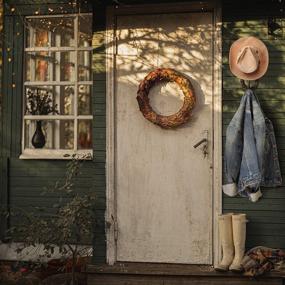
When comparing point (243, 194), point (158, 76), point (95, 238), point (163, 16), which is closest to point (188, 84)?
point (158, 76)

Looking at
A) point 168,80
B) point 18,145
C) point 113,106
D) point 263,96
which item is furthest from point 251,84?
point 18,145

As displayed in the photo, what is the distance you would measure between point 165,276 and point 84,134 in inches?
94.5

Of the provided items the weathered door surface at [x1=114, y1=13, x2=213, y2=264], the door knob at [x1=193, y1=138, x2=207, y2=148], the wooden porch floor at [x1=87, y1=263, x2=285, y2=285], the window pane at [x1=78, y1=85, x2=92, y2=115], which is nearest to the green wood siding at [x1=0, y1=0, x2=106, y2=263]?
the window pane at [x1=78, y1=85, x2=92, y2=115]

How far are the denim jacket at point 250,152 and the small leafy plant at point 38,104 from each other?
2500mm

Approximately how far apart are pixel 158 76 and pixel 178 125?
0.54 m

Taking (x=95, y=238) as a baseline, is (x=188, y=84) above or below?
above

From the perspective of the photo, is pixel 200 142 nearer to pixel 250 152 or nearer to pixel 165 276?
pixel 250 152

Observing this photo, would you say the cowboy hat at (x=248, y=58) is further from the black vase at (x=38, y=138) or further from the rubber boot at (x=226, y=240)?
the black vase at (x=38, y=138)

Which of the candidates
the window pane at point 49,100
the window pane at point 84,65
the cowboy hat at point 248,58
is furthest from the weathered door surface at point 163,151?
the window pane at point 49,100

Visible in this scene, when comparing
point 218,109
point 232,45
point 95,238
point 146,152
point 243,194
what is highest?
point 232,45

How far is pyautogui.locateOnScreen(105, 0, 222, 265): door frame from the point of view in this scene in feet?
21.3

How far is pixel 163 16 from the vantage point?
663cm

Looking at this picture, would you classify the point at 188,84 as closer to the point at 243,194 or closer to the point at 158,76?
the point at 158,76

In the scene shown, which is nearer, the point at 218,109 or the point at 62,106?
the point at 218,109
